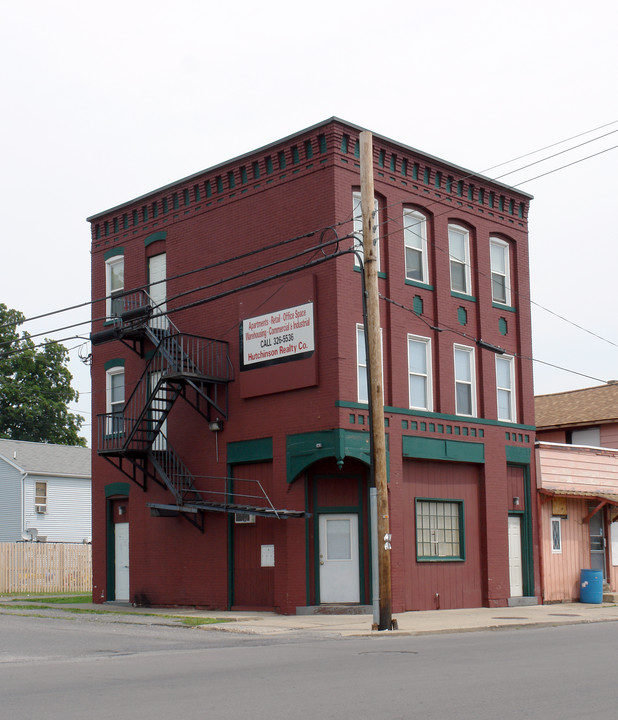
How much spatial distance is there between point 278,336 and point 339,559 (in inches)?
213

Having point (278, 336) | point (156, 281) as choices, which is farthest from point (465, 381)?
point (156, 281)

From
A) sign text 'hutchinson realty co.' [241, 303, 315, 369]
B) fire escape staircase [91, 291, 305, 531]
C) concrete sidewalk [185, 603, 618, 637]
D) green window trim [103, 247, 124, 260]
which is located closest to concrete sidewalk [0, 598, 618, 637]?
concrete sidewalk [185, 603, 618, 637]

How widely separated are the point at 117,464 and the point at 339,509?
7.26 m

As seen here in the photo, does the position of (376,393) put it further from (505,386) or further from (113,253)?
(113,253)

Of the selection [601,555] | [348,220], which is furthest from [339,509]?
[601,555]

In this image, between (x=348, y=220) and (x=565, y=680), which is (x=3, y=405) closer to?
(x=348, y=220)

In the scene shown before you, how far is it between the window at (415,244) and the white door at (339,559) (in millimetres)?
6478

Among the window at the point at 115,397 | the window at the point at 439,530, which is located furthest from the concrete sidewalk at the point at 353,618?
the window at the point at 115,397

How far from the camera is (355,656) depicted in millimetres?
14047

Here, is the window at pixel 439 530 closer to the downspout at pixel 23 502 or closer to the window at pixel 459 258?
the window at pixel 459 258

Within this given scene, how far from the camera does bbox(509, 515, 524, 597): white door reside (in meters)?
26.8

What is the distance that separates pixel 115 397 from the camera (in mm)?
28047

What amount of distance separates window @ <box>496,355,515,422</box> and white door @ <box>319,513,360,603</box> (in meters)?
6.37

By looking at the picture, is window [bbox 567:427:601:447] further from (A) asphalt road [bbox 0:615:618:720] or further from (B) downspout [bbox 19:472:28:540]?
(B) downspout [bbox 19:472:28:540]
